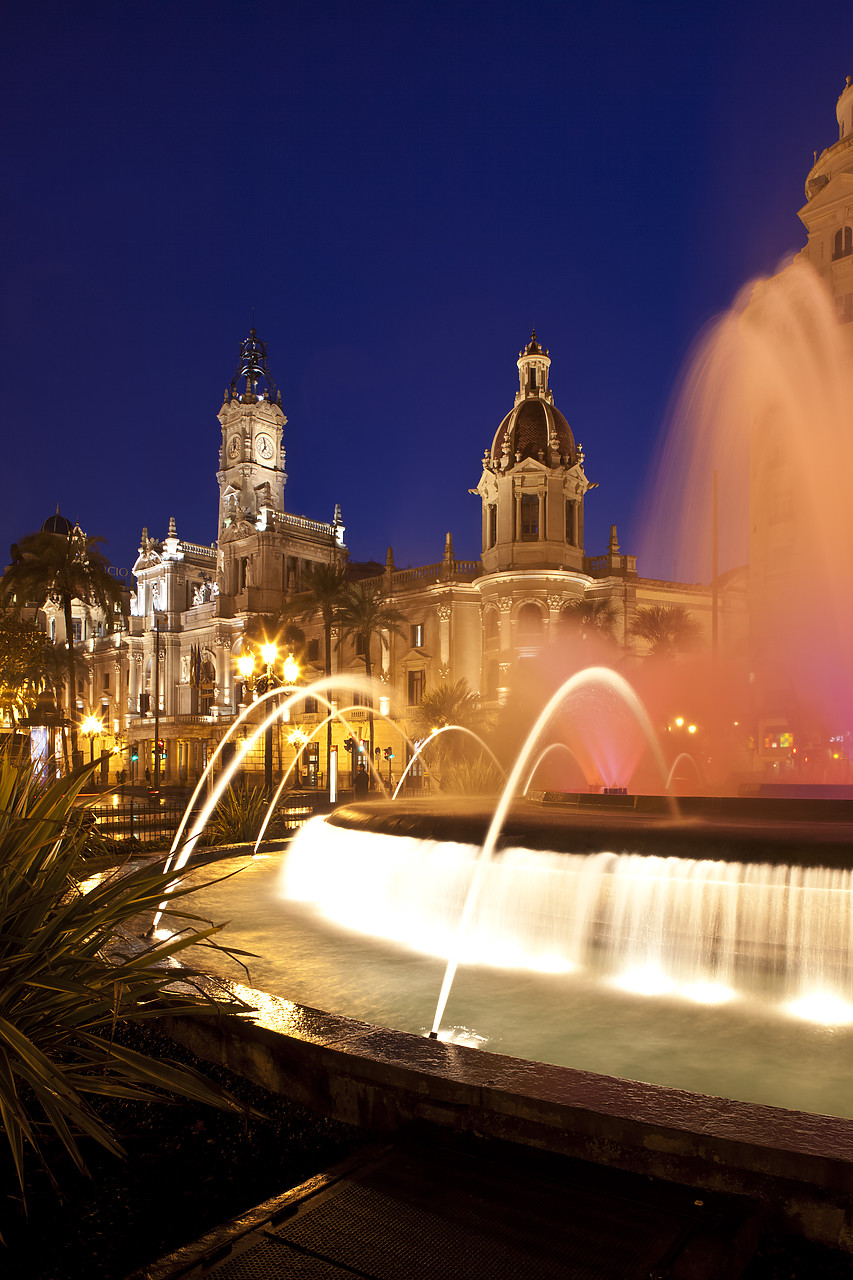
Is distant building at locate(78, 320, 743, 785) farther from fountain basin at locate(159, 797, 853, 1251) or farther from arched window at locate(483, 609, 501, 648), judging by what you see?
fountain basin at locate(159, 797, 853, 1251)

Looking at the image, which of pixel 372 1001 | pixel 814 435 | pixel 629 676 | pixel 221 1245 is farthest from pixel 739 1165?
pixel 814 435

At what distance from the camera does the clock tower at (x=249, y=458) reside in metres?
87.6

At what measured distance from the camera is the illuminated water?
6.30 m

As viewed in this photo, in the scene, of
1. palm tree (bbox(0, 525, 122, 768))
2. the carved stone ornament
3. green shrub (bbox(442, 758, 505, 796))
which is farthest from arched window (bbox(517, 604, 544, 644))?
the carved stone ornament

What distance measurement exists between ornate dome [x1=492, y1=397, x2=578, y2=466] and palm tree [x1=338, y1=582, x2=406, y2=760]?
42.3 ft

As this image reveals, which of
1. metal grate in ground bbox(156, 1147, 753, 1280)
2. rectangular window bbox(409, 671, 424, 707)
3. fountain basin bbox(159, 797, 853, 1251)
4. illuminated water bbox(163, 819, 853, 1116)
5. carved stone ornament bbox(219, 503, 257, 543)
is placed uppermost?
carved stone ornament bbox(219, 503, 257, 543)

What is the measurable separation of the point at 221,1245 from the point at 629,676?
4677 centimetres

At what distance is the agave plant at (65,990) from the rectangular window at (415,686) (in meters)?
56.7

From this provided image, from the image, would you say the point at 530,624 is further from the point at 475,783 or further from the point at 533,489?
the point at 475,783

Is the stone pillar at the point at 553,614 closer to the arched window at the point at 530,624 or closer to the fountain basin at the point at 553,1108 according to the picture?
the arched window at the point at 530,624

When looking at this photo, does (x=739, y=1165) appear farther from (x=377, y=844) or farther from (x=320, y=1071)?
(x=377, y=844)

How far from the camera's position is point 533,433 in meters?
57.3

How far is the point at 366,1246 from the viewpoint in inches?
126

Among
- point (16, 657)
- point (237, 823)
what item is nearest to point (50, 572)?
point (16, 657)
